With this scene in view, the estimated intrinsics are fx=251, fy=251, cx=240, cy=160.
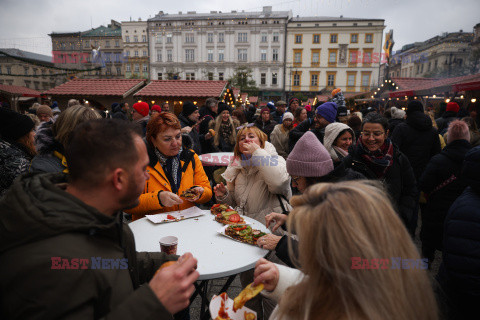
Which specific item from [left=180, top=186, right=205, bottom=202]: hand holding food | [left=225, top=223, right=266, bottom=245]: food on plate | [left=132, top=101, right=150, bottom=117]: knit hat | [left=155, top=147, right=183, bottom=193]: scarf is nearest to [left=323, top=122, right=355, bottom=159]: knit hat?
[left=225, top=223, right=266, bottom=245]: food on plate

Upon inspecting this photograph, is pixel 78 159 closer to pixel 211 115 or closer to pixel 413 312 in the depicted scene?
pixel 413 312

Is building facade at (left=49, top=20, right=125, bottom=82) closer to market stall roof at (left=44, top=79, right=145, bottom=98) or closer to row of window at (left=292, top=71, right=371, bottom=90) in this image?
row of window at (left=292, top=71, right=371, bottom=90)

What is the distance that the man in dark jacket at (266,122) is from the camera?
23.7 feet

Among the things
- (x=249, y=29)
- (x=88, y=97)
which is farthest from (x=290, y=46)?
(x=88, y=97)

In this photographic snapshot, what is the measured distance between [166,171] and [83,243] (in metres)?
1.73

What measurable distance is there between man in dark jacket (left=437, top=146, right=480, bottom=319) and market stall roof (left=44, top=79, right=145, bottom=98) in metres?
12.8

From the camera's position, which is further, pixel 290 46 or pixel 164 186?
pixel 290 46

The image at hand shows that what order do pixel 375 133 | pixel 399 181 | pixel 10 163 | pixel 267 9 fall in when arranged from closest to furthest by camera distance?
1. pixel 10 163
2. pixel 399 181
3. pixel 375 133
4. pixel 267 9

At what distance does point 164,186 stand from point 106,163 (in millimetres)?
1537

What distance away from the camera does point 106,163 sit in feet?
3.59

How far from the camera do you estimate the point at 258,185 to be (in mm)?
2684

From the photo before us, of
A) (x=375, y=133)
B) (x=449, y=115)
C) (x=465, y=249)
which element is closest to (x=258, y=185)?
(x=375, y=133)

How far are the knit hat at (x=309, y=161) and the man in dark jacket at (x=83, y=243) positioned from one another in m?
1.27

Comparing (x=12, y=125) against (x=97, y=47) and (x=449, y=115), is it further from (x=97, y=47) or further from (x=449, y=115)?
(x=97, y=47)
